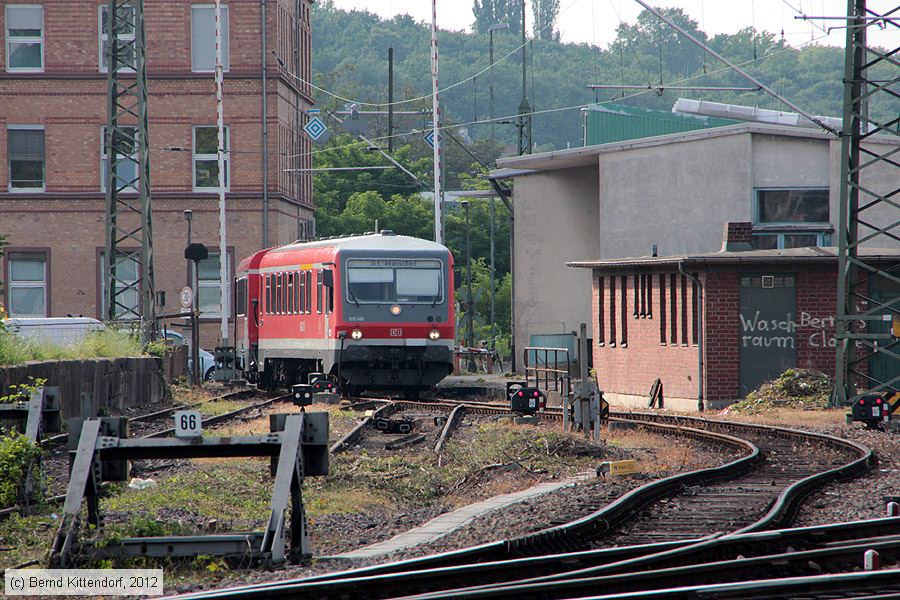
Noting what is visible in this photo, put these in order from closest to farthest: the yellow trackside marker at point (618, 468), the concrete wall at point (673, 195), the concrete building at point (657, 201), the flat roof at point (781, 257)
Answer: the yellow trackside marker at point (618, 468), the flat roof at point (781, 257), the concrete building at point (657, 201), the concrete wall at point (673, 195)

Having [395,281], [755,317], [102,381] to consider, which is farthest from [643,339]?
[102,381]

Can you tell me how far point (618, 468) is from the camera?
14.4 meters

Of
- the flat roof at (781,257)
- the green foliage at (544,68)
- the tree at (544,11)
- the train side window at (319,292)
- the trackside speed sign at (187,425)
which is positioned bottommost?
the trackside speed sign at (187,425)

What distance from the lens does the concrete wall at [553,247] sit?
150 feet

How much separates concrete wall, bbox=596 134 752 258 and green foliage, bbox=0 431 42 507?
1050 inches

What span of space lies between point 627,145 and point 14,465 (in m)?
29.6

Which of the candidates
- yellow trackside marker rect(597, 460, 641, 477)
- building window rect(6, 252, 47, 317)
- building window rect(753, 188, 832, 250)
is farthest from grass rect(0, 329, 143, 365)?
building window rect(6, 252, 47, 317)

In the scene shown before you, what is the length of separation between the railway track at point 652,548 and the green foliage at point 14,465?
489cm

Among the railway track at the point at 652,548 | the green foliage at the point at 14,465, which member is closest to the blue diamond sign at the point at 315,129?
the railway track at the point at 652,548

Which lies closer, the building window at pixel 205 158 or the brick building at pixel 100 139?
the brick building at pixel 100 139

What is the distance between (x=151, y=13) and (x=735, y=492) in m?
39.4

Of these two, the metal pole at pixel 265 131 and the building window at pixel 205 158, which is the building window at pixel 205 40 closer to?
the metal pole at pixel 265 131

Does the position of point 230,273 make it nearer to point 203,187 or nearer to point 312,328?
point 203,187

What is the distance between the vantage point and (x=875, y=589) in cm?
780
